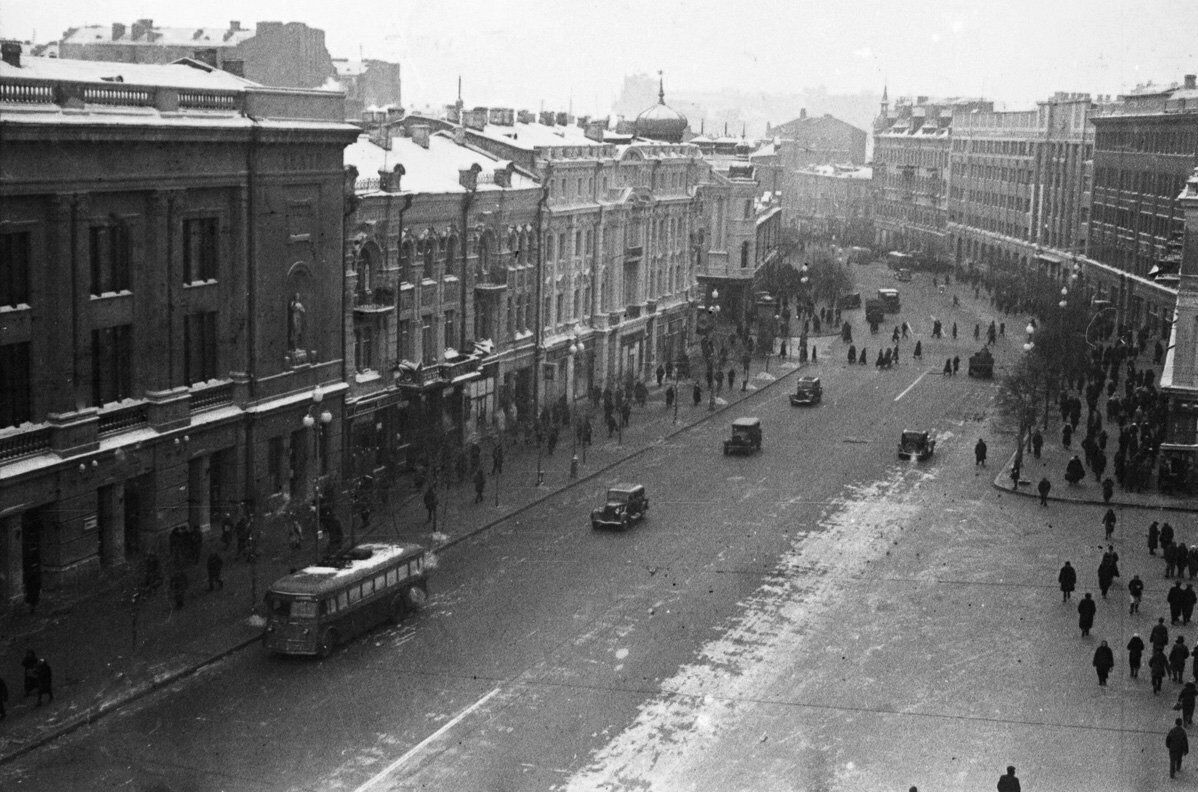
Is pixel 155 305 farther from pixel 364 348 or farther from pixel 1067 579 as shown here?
pixel 1067 579

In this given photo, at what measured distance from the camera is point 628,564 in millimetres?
44250

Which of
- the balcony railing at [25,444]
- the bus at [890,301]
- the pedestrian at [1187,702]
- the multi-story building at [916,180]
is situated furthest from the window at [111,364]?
the multi-story building at [916,180]

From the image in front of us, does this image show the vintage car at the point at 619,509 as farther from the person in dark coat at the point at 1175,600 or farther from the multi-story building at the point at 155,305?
the person in dark coat at the point at 1175,600

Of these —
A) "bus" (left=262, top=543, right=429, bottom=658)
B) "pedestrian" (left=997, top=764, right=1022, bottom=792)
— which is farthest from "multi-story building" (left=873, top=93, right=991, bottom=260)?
"pedestrian" (left=997, top=764, right=1022, bottom=792)

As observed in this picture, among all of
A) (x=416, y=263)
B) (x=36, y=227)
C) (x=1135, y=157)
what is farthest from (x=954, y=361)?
(x=36, y=227)

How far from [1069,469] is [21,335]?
34471mm

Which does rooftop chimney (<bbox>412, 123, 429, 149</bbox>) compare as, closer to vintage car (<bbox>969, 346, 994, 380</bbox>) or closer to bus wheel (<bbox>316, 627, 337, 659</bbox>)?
bus wheel (<bbox>316, 627, 337, 659</bbox>)

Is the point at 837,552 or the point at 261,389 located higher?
the point at 261,389

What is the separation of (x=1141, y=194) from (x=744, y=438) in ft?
164

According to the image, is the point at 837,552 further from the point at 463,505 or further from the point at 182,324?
the point at 182,324

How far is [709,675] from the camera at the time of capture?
34656 mm

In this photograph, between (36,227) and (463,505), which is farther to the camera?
(463,505)

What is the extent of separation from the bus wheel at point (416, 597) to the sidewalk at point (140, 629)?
3414 millimetres

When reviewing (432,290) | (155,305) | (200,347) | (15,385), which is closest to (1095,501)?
(432,290)
